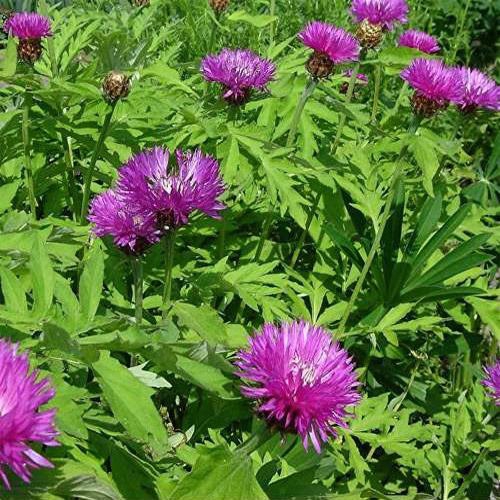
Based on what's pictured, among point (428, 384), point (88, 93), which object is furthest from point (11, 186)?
point (428, 384)

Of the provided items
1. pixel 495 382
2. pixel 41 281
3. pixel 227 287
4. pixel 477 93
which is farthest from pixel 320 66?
pixel 41 281

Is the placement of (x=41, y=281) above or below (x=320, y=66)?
below

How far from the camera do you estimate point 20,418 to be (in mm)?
820

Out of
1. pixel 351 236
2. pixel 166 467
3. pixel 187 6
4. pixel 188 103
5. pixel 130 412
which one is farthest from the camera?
pixel 187 6

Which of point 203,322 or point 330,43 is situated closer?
point 203,322

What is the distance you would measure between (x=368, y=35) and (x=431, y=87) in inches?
15.7

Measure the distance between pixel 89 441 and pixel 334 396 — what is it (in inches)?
18.0

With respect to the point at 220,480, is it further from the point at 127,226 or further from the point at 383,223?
the point at 383,223

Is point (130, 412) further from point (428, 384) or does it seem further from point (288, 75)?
point (428, 384)

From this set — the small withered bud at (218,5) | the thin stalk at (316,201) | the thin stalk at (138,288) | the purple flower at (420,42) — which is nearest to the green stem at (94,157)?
the thin stalk at (138,288)

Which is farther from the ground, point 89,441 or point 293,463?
point 89,441

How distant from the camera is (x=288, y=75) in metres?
1.98

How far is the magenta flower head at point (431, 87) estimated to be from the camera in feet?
6.40

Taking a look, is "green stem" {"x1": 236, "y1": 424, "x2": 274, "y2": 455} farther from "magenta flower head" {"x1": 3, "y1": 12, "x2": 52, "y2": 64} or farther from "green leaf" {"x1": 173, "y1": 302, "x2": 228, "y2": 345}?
"magenta flower head" {"x1": 3, "y1": 12, "x2": 52, "y2": 64}
